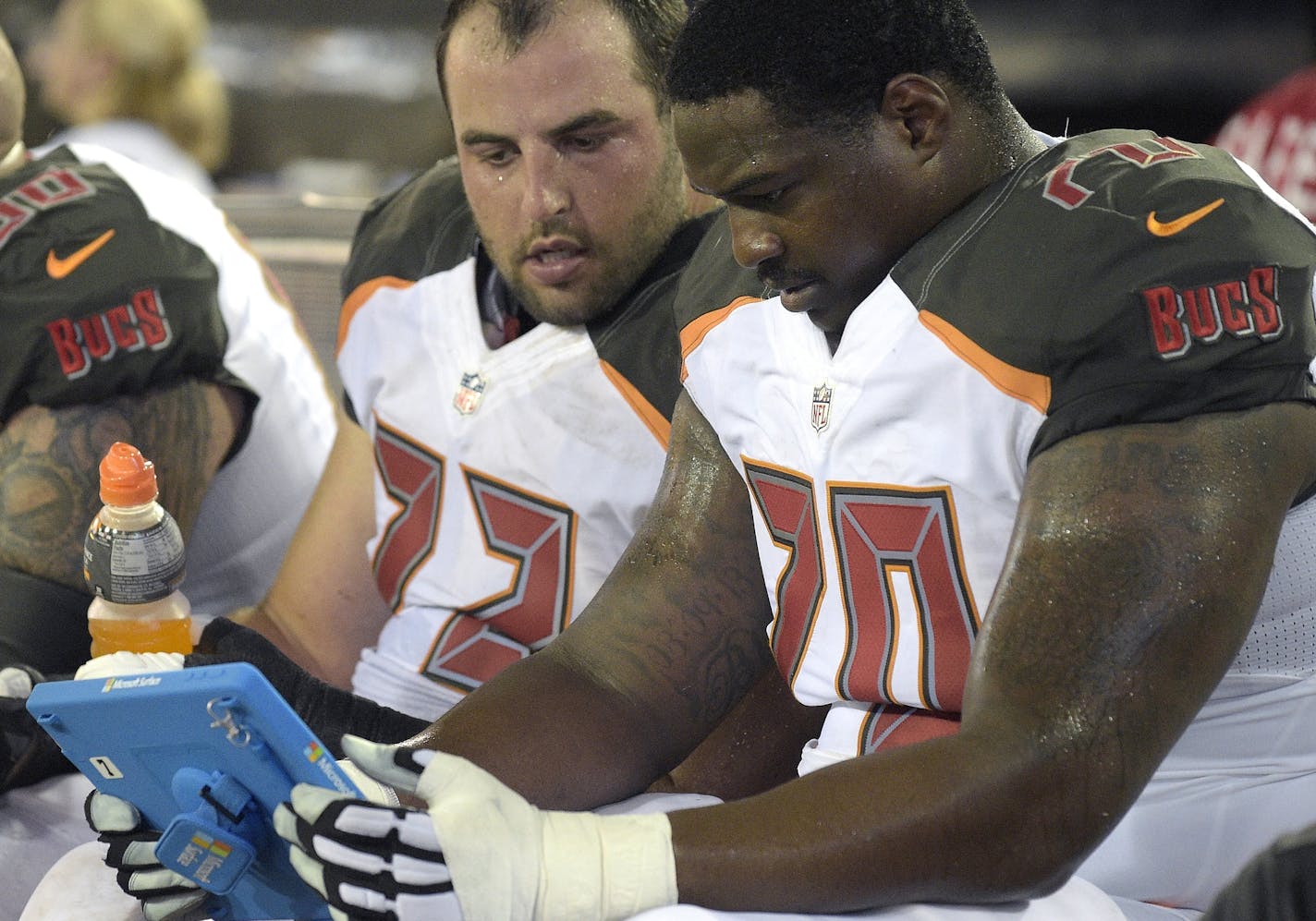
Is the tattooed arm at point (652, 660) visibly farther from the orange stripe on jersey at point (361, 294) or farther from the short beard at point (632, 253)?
the orange stripe on jersey at point (361, 294)

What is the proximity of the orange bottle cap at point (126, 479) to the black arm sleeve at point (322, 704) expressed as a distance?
18 centimetres

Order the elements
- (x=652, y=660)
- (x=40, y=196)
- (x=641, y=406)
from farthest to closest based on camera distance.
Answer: (x=40, y=196) → (x=641, y=406) → (x=652, y=660)

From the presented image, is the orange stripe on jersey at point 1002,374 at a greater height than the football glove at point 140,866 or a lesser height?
greater

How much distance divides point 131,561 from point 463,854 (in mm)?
738

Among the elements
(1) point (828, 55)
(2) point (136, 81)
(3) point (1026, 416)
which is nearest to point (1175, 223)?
(3) point (1026, 416)

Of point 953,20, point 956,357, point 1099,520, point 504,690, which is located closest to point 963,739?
point 1099,520

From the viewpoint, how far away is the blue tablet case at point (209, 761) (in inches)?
48.1

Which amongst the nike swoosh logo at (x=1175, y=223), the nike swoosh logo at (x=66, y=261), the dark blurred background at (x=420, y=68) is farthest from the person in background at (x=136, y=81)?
the nike swoosh logo at (x=1175, y=223)

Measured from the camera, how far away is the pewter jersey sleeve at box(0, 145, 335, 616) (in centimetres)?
199

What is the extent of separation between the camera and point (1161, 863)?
4.70ft

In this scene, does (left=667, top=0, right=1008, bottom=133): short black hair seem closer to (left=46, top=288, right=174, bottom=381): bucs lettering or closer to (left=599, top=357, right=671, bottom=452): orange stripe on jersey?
(left=599, top=357, right=671, bottom=452): orange stripe on jersey

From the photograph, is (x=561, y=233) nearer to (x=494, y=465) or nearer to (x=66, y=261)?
(x=494, y=465)

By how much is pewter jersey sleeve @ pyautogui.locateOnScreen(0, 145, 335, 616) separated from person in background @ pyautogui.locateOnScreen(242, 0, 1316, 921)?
73cm

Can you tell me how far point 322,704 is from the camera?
5.98 feet
